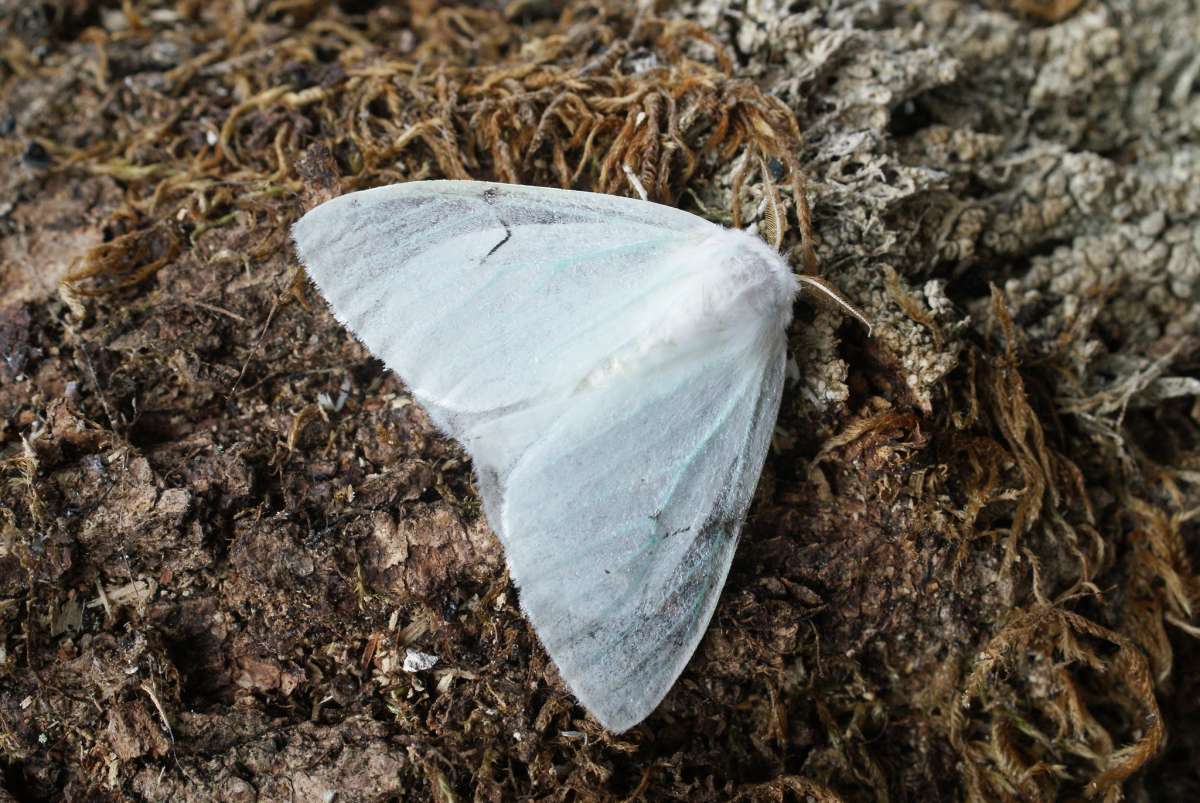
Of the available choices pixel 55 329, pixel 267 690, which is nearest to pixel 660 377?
pixel 267 690

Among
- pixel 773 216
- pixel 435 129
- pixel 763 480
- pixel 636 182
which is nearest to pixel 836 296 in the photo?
pixel 773 216

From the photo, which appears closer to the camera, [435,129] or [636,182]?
[636,182]

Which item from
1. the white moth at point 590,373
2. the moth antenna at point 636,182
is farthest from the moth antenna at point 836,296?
the moth antenna at point 636,182

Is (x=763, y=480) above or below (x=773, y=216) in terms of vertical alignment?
below

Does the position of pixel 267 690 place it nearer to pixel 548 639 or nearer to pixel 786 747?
pixel 548 639

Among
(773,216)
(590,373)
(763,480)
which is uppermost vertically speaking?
(773,216)

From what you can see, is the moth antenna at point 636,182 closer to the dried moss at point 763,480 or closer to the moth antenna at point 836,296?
the dried moss at point 763,480

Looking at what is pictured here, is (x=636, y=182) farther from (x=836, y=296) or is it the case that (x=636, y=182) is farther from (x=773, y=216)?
(x=836, y=296)

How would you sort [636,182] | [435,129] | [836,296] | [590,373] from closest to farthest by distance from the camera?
[590,373]
[836,296]
[636,182]
[435,129]

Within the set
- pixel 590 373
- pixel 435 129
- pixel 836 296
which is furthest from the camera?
pixel 435 129
